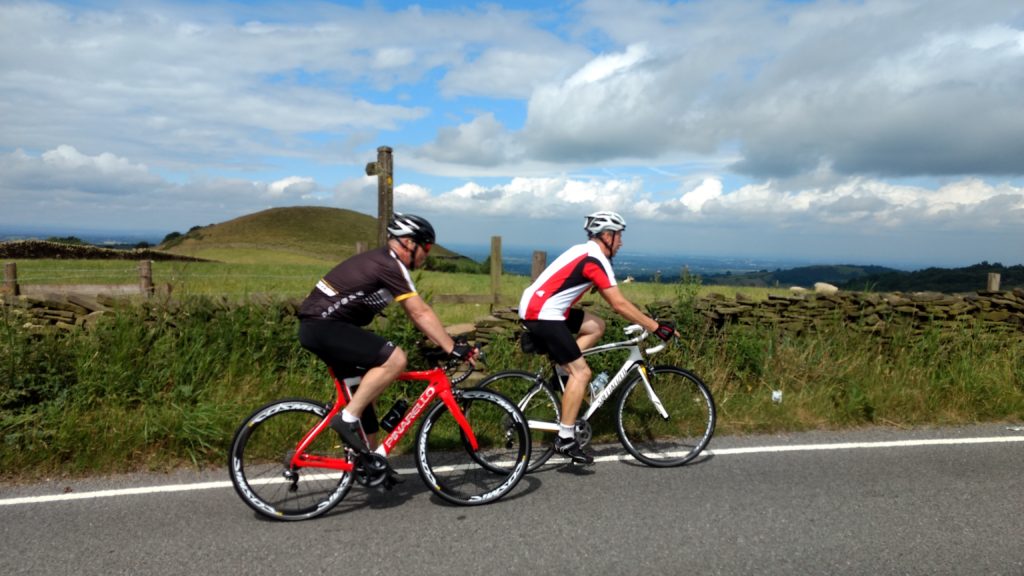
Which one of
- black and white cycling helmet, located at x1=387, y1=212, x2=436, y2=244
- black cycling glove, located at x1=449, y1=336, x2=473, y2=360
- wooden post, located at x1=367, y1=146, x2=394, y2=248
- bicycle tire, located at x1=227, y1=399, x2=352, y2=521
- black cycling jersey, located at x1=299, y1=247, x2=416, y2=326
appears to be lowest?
bicycle tire, located at x1=227, y1=399, x2=352, y2=521

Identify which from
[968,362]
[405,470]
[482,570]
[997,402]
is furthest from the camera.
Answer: [968,362]

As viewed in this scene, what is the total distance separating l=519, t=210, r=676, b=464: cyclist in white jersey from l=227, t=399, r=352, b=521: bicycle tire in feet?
5.99

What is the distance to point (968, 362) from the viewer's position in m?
8.03

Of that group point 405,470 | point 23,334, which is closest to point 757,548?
point 405,470

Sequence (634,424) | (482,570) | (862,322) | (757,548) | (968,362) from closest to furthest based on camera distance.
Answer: (482,570) → (757,548) → (634,424) → (968,362) → (862,322)

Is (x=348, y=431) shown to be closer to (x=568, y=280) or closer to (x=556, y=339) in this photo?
(x=556, y=339)

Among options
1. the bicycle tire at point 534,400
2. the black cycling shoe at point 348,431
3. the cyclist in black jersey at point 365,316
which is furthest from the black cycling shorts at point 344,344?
the bicycle tire at point 534,400

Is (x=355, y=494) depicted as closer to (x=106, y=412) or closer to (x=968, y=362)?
(x=106, y=412)

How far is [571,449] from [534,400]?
548 mm

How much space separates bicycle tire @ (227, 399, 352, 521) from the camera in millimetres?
4379

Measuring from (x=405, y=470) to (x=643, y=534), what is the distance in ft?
6.91

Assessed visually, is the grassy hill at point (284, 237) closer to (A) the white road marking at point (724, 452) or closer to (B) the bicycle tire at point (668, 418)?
(B) the bicycle tire at point (668, 418)

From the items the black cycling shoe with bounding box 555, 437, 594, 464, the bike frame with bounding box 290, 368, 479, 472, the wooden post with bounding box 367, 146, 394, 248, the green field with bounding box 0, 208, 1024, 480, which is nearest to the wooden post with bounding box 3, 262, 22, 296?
the green field with bounding box 0, 208, 1024, 480

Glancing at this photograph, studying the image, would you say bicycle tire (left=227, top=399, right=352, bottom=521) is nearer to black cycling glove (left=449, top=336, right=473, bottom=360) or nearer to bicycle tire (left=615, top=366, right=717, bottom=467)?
black cycling glove (left=449, top=336, right=473, bottom=360)
